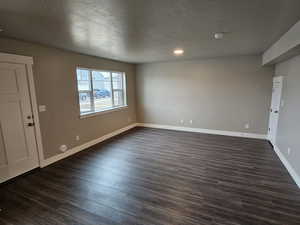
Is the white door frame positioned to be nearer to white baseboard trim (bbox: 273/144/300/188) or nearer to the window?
the window

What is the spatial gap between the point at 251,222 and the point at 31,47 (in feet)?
14.9

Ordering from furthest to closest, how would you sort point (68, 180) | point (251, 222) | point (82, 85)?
point (82, 85), point (68, 180), point (251, 222)

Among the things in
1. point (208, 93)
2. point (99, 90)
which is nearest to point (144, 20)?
point (99, 90)

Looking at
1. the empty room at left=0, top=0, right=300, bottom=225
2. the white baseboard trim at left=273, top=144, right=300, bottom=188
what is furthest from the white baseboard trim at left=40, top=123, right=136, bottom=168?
the white baseboard trim at left=273, top=144, right=300, bottom=188

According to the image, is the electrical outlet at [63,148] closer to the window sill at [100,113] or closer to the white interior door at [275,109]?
the window sill at [100,113]

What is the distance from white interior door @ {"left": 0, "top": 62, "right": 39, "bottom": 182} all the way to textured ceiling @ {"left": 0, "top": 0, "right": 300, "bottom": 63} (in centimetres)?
71

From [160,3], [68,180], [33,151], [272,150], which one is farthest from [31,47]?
[272,150]

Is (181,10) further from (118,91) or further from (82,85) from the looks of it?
(118,91)

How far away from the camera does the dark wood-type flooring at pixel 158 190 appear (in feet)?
6.91

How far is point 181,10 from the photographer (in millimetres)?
1845

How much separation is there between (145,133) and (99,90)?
2.13m

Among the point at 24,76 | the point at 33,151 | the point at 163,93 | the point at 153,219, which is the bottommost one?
the point at 153,219

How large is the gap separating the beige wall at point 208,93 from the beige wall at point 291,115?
3.69 ft

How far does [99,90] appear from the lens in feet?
16.5
